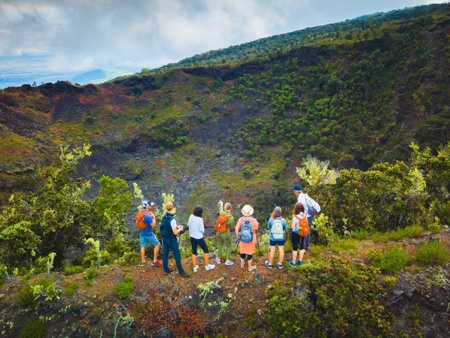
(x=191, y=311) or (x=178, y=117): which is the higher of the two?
(x=178, y=117)

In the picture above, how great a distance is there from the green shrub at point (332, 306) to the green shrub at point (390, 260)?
1004 millimetres

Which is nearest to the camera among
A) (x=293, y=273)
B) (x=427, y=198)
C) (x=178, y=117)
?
(x=293, y=273)

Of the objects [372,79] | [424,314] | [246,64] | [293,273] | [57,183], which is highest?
[246,64]

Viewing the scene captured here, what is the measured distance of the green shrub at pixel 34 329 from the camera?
7.08 metres

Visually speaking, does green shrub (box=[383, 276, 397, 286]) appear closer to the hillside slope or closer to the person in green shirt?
the person in green shirt

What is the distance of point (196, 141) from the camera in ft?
158

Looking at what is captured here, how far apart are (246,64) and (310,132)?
74.5ft

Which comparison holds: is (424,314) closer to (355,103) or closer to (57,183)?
(57,183)

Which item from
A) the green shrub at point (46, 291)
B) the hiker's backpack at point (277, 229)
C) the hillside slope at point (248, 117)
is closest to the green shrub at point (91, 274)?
the green shrub at point (46, 291)

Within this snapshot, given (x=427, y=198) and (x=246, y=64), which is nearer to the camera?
(x=427, y=198)

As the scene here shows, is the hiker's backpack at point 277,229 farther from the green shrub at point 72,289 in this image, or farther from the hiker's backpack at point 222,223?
the green shrub at point 72,289

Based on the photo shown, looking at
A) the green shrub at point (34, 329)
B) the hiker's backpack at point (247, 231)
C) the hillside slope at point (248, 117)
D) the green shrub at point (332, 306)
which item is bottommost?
the green shrub at point (34, 329)

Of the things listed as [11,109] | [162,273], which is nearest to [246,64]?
[11,109]

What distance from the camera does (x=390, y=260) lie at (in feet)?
26.6
